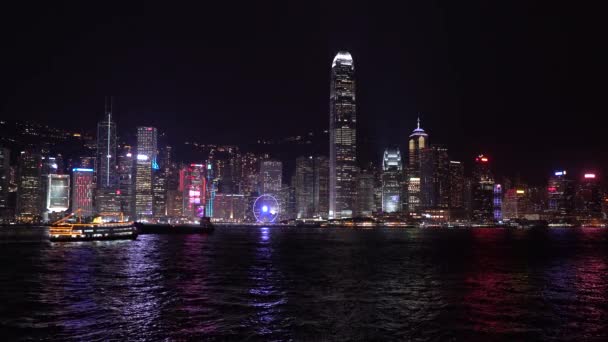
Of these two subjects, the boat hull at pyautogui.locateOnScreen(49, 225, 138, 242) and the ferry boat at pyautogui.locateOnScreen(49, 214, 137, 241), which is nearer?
the boat hull at pyautogui.locateOnScreen(49, 225, 138, 242)

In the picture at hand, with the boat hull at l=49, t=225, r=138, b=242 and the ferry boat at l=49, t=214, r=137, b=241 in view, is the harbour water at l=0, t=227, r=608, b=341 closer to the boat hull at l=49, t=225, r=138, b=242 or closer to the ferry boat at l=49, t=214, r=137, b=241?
the boat hull at l=49, t=225, r=138, b=242

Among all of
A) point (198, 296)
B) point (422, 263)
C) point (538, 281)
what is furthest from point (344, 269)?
point (198, 296)

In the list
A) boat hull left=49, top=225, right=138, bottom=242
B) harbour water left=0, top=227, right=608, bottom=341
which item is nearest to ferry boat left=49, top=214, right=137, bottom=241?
boat hull left=49, top=225, right=138, bottom=242

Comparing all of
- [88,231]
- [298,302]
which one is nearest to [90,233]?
[88,231]

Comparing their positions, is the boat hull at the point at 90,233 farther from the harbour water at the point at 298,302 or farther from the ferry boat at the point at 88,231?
the harbour water at the point at 298,302

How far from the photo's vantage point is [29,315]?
33.5 m

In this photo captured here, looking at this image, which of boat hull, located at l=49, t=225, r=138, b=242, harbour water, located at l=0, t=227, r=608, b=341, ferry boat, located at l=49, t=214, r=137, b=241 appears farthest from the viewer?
ferry boat, located at l=49, t=214, r=137, b=241

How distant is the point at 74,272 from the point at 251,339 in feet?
117

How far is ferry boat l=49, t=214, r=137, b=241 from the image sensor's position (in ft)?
397

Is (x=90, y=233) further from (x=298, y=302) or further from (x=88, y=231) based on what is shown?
(x=298, y=302)

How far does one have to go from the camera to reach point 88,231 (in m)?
125

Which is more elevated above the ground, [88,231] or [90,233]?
[88,231]

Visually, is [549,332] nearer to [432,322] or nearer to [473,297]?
[432,322]

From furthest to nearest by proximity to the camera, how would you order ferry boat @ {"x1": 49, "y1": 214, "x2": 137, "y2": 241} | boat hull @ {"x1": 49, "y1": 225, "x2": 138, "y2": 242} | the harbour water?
ferry boat @ {"x1": 49, "y1": 214, "x2": 137, "y2": 241} → boat hull @ {"x1": 49, "y1": 225, "x2": 138, "y2": 242} → the harbour water
